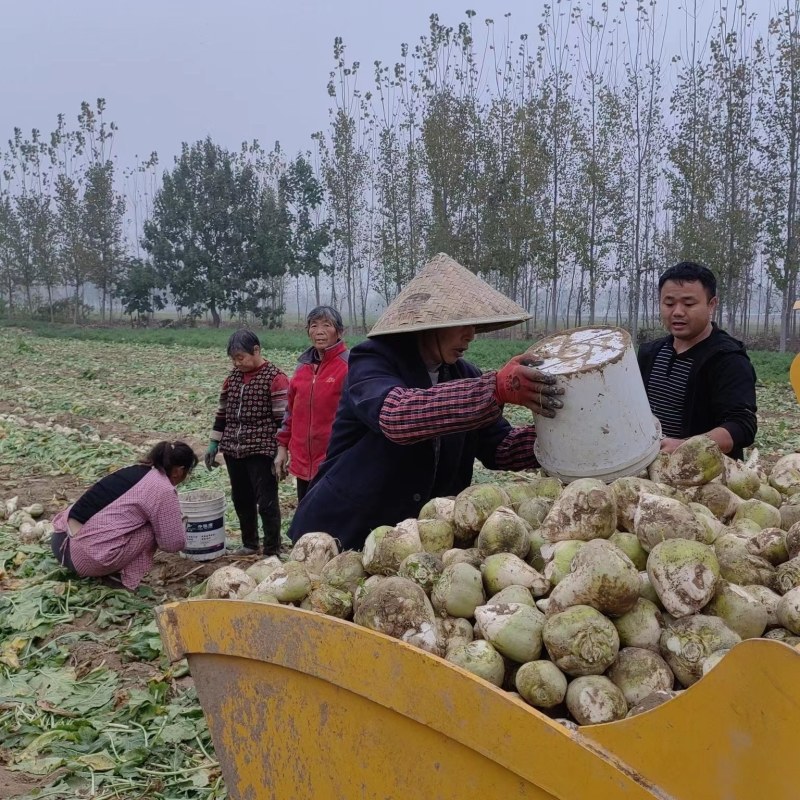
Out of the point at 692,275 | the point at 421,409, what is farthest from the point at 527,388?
the point at 692,275

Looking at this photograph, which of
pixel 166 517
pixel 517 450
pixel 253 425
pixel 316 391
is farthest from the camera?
pixel 253 425

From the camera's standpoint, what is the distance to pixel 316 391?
558 centimetres

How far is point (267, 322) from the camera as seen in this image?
143ft

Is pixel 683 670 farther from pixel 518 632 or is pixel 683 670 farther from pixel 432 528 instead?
pixel 432 528

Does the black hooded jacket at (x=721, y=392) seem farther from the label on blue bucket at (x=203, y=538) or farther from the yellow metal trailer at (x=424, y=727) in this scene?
the label on blue bucket at (x=203, y=538)

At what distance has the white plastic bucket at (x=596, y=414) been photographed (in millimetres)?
2428

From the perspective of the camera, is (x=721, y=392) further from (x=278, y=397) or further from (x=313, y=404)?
(x=278, y=397)

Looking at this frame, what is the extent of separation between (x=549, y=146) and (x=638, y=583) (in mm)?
27403

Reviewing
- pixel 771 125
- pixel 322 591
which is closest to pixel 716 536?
pixel 322 591

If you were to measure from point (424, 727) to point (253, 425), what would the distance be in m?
4.74

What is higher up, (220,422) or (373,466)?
(373,466)

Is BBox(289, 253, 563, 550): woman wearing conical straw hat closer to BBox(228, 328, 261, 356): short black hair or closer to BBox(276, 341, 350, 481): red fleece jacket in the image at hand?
BBox(276, 341, 350, 481): red fleece jacket

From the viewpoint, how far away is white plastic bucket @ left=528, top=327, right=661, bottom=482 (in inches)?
95.6

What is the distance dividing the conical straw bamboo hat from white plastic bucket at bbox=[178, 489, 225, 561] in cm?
360
